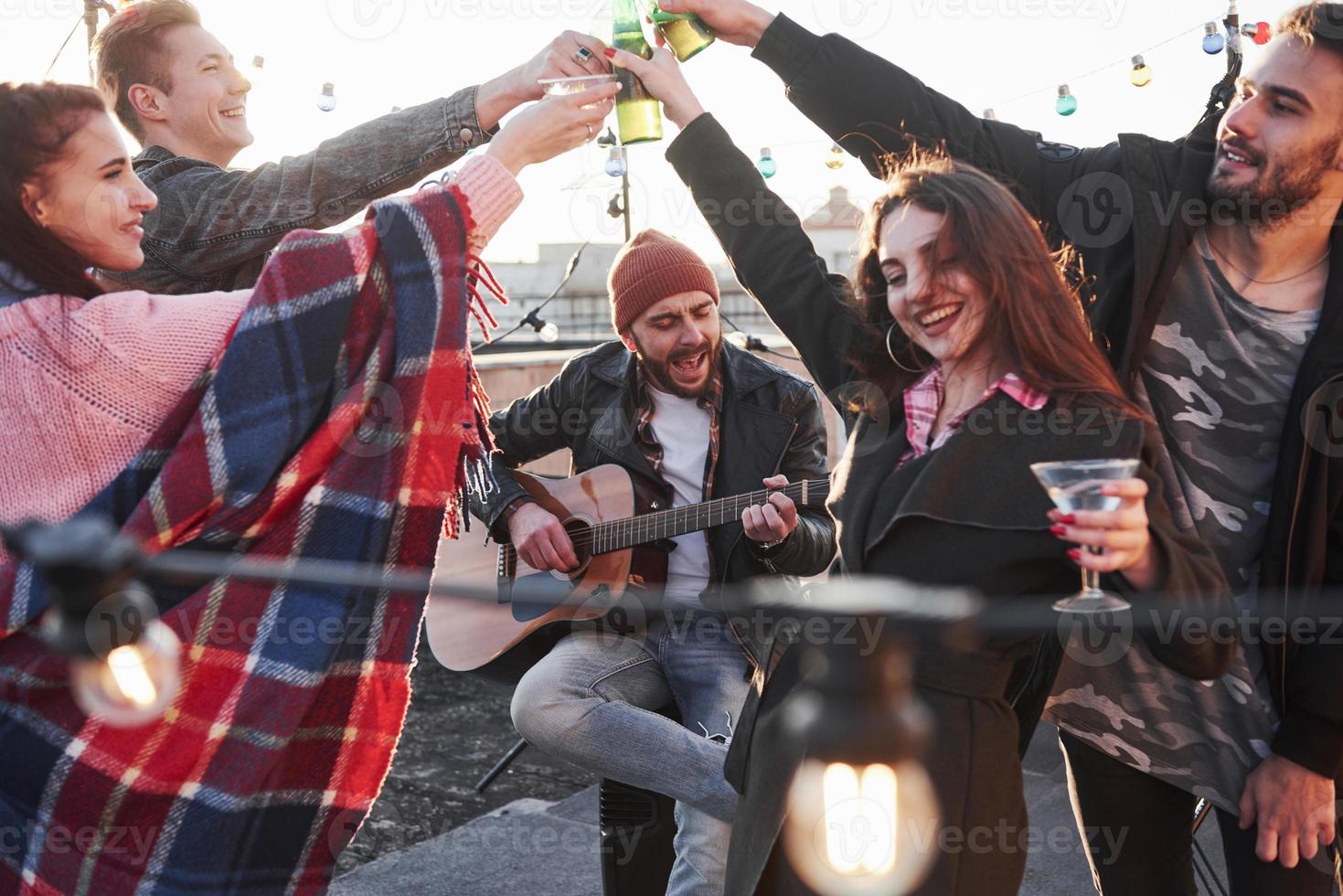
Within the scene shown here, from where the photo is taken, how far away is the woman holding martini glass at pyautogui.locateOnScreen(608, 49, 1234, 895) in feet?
5.20

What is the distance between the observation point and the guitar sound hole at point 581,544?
3172 millimetres

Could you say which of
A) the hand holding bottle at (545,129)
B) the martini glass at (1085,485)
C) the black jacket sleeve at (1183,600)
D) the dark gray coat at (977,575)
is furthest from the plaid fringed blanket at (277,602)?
the black jacket sleeve at (1183,600)

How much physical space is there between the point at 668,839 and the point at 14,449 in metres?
1.75

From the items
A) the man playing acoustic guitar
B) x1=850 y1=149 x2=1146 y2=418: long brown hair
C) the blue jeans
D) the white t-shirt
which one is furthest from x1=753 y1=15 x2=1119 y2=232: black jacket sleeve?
the blue jeans

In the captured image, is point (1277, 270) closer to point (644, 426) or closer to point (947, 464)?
point (947, 464)

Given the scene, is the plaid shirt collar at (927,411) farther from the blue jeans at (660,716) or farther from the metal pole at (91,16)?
the metal pole at (91,16)

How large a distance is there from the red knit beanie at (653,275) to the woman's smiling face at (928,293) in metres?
1.31

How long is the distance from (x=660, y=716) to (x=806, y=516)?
0.66 metres

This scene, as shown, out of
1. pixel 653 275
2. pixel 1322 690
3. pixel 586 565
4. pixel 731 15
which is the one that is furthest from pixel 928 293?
pixel 586 565

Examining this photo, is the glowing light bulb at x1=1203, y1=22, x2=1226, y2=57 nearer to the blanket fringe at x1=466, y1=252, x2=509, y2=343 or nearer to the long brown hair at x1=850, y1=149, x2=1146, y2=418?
the long brown hair at x1=850, y1=149, x2=1146, y2=418

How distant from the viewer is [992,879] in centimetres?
161

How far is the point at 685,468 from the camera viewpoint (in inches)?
123

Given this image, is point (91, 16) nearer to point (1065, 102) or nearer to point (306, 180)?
point (306, 180)

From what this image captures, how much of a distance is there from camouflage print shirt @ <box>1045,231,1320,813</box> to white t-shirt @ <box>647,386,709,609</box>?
49.3 inches
